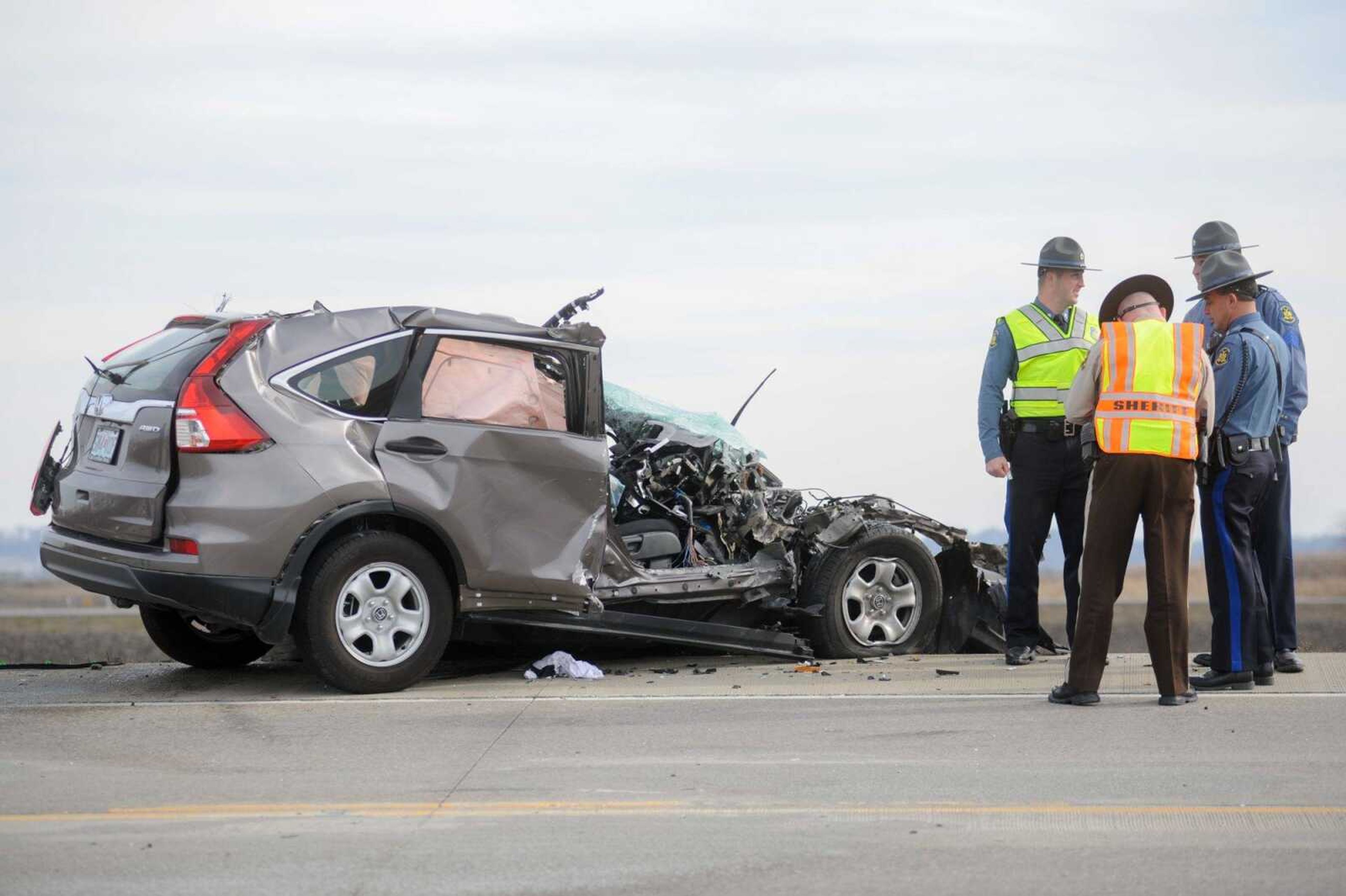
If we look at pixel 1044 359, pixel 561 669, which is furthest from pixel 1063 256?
pixel 561 669

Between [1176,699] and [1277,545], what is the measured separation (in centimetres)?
146

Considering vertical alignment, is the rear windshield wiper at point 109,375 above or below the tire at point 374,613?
above

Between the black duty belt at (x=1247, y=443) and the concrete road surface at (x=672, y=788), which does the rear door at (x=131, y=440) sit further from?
the black duty belt at (x=1247, y=443)

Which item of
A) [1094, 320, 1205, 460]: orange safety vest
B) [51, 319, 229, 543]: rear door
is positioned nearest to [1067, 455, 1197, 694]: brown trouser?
[1094, 320, 1205, 460]: orange safety vest

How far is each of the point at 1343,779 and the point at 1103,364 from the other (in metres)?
2.41

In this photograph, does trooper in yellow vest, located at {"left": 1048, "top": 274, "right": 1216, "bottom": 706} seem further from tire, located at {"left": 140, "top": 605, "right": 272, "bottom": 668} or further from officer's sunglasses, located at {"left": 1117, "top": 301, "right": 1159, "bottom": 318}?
tire, located at {"left": 140, "top": 605, "right": 272, "bottom": 668}

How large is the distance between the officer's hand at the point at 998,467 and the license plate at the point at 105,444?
455 centimetres

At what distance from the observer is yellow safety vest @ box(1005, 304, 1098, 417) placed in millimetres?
9758

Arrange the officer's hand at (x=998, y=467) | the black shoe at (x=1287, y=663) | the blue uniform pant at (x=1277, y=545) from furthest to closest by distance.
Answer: the officer's hand at (x=998, y=467), the black shoe at (x=1287, y=663), the blue uniform pant at (x=1277, y=545)

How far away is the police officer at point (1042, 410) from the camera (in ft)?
32.0

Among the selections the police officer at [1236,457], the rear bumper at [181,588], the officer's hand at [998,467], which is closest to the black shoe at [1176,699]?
the police officer at [1236,457]

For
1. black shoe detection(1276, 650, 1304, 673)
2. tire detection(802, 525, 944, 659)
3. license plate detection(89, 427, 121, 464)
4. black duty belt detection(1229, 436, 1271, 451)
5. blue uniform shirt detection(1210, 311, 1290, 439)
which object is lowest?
black shoe detection(1276, 650, 1304, 673)

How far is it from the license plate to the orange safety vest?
472 cm

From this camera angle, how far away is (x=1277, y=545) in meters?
9.41
